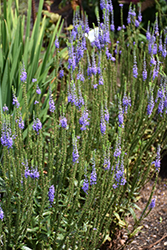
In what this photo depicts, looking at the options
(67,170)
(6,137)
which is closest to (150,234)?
(67,170)

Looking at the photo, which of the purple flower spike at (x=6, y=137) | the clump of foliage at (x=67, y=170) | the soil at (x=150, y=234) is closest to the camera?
the purple flower spike at (x=6, y=137)

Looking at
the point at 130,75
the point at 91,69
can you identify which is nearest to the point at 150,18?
the point at 130,75

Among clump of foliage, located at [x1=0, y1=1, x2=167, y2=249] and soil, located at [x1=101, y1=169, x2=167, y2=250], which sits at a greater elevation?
clump of foliage, located at [x1=0, y1=1, x2=167, y2=249]

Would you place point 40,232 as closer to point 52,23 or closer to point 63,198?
point 63,198

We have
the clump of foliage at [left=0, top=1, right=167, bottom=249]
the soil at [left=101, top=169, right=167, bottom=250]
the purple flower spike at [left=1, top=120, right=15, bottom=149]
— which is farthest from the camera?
the soil at [left=101, top=169, right=167, bottom=250]

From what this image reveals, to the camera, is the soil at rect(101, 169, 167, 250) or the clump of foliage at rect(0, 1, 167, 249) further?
the soil at rect(101, 169, 167, 250)

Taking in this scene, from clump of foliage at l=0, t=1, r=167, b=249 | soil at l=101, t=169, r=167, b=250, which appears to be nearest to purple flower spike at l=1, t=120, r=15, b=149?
clump of foliage at l=0, t=1, r=167, b=249

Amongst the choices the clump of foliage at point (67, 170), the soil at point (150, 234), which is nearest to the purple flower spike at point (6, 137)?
the clump of foliage at point (67, 170)

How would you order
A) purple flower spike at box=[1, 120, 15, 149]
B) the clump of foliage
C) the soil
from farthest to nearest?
the soil < the clump of foliage < purple flower spike at box=[1, 120, 15, 149]

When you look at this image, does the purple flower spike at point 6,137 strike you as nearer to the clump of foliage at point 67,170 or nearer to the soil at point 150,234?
the clump of foliage at point 67,170

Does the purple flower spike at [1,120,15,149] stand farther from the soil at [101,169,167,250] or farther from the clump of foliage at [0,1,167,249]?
the soil at [101,169,167,250]

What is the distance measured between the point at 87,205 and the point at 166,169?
1667 millimetres

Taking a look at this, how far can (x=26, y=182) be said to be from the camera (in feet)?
6.43

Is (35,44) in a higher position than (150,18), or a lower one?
lower
